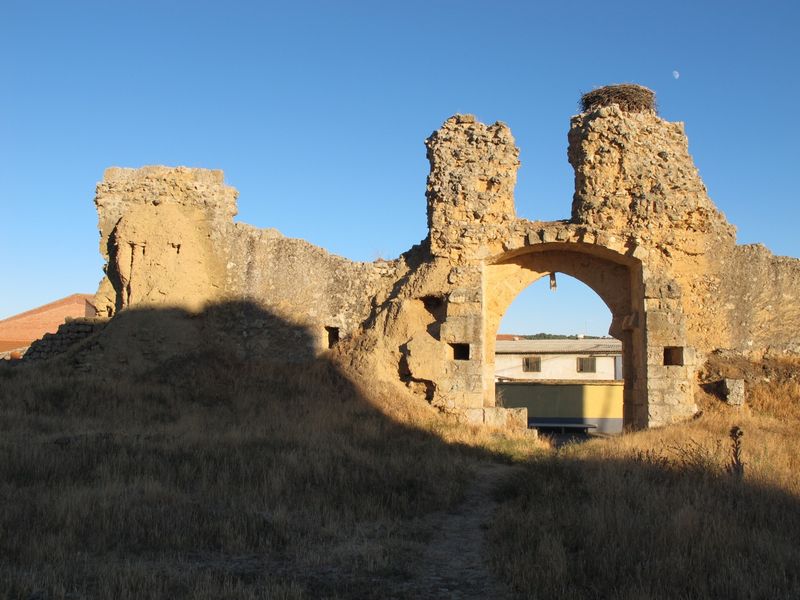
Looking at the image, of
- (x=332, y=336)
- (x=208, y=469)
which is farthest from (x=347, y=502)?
(x=332, y=336)

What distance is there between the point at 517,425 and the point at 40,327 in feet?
84.7

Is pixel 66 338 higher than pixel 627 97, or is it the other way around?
pixel 627 97

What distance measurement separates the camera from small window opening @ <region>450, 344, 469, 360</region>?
479 inches

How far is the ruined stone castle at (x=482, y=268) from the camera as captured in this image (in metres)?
11.9

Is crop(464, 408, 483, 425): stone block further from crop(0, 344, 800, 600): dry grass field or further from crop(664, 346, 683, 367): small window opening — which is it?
crop(664, 346, 683, 367): small window opening

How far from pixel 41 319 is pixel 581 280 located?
2588cm

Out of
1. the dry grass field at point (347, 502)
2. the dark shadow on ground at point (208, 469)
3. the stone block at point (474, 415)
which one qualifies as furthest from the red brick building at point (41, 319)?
the stone block at point (474, 415)

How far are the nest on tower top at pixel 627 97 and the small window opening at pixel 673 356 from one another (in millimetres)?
4902

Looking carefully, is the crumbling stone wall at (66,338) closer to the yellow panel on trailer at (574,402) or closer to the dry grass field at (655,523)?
the dry grass field at (655,523)

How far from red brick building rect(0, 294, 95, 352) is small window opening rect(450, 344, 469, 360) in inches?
876

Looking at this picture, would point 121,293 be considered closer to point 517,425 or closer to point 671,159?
point 517,425

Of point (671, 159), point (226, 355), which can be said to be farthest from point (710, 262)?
point (226, 355)

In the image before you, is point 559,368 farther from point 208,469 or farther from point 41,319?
point 41,319

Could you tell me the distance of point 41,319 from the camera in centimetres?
3106
